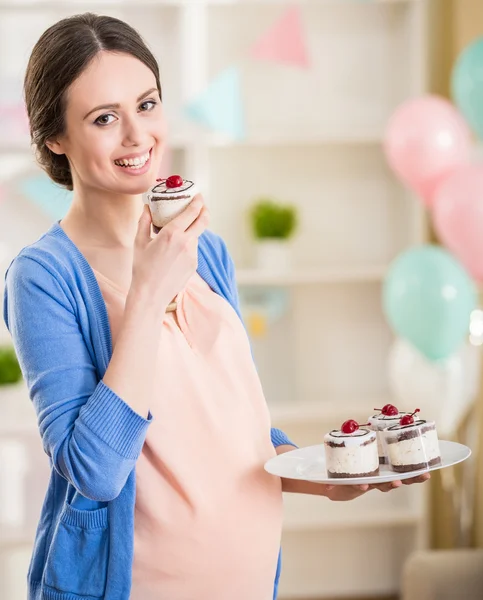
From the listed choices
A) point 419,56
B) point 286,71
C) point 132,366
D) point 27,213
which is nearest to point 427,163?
point 419,56

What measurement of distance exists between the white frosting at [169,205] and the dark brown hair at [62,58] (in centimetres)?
18

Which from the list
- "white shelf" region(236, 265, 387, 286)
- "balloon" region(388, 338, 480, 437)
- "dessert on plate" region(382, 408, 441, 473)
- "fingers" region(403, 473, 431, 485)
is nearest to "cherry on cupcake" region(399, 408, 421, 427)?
"dessert on plate" region(382, 408, 441, 473)

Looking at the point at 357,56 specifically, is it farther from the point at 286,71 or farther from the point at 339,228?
the point at 339,228

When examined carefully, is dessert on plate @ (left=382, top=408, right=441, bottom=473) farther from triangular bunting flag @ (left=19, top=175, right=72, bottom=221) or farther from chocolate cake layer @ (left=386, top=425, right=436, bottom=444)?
triangular bunting flag @ (left=19, top=175, right=72, bottom=221)

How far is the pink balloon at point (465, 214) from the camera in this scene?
2.72 m

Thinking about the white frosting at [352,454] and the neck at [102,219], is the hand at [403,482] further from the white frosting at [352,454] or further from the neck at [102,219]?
the neck at [102,219]

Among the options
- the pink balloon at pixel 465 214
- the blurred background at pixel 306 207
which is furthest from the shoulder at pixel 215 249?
the blurred background at pixel 306 207

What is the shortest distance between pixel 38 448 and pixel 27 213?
0.92 meters

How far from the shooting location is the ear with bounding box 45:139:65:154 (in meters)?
1.40

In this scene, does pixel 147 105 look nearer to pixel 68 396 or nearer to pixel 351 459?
pixel 68 396

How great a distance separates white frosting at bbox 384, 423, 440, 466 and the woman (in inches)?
4.5

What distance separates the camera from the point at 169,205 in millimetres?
1324

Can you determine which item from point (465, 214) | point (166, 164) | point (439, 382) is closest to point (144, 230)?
point (465, 214)

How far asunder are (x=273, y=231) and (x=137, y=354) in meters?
2.43
